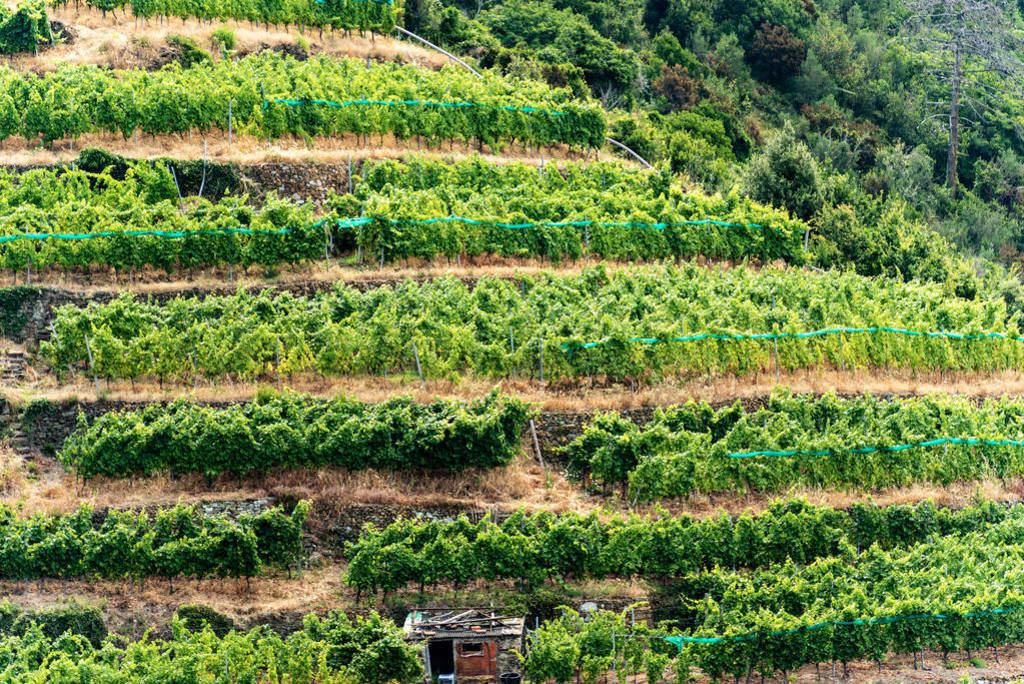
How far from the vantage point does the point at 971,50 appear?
181 ft

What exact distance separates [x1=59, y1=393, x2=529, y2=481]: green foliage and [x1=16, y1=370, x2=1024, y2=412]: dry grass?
0.75 meters

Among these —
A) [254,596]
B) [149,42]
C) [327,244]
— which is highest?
[149,42]

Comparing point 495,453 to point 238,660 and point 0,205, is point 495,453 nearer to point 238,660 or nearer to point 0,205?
point 238,660

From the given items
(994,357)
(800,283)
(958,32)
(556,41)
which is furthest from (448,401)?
(958,32)

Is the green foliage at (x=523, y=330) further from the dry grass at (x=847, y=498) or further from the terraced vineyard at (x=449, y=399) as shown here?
the dry grass at (x=847, y=498)

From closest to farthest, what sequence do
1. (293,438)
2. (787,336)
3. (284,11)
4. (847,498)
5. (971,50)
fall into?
(293,438), (847,498), (787,336), (284,11), (971,50)

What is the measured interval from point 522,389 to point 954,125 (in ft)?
89.9

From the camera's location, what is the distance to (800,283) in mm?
31359

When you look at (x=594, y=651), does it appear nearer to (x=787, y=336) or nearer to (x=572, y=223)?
(x=787, y=336)

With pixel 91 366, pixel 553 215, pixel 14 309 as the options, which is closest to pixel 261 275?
pixel 91 366

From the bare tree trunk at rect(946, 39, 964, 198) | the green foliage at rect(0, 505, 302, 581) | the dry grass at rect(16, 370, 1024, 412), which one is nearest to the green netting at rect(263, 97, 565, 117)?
the dry grass at rect(16, 370, 1024, 412)

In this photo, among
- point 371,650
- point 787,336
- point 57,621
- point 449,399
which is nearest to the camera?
point 371,650

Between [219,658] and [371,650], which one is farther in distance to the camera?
[371,650]

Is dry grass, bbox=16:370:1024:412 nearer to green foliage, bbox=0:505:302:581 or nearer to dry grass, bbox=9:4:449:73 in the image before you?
green foliage, bbox=0:505:302:581
